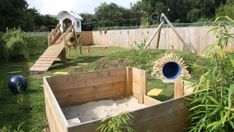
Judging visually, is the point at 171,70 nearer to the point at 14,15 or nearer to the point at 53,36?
the point at 53,36

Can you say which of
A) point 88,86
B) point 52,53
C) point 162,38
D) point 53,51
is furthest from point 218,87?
point 162,38

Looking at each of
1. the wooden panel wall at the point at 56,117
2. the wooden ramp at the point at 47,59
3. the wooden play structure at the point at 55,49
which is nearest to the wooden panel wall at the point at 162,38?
the wooden panel wall at the point at 56,117

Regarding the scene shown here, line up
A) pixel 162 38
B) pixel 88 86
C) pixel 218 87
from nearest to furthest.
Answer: pixel 218 87
pixel 88 86
pixel 162 38

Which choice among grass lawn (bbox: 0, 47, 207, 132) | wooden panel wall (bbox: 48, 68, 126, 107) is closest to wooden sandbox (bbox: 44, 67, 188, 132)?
wooden panel wall (bbox: 48, 68, 126, 107)

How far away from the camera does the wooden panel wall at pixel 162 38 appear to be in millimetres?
11070

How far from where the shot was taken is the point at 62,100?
4.75 metres

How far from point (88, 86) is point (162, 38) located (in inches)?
375

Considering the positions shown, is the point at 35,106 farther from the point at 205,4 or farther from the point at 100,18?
the point at 100,18

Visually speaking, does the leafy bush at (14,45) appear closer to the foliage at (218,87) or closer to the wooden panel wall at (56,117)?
the wooden panel wall at (56,117)

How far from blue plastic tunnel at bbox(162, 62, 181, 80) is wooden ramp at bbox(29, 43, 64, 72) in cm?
451

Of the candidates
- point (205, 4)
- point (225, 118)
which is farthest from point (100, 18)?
point (225, 118)

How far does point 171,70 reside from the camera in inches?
307

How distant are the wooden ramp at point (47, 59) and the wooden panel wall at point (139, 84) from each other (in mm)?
5411

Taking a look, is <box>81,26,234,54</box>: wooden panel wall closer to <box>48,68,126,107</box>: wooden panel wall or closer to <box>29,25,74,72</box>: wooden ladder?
<box>48,68,126,107</box>: wooden panel wall
